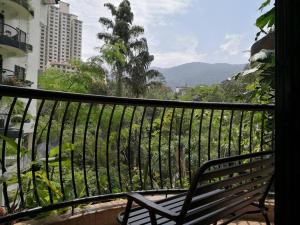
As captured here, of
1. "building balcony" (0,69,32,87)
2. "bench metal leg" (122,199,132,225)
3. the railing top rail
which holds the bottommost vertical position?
"bench metal leg" (122,199,132,225)

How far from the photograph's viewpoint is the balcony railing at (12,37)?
16234mm

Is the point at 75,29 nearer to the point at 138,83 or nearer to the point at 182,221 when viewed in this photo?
the point at 138,83

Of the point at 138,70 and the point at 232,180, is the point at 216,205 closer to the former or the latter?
the point at 232,180

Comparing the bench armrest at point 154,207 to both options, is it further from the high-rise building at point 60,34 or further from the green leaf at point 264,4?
the high-rise building at point 60,34

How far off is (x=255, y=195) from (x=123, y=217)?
78 cm

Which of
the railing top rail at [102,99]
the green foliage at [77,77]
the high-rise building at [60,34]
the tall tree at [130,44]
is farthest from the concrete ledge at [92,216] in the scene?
the high-rise building at [60,34]

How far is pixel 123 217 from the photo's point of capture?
159 centimetres

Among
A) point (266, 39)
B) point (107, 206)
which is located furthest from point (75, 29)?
point (107, 206)

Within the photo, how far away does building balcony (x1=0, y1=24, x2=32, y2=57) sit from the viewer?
53.6 feet

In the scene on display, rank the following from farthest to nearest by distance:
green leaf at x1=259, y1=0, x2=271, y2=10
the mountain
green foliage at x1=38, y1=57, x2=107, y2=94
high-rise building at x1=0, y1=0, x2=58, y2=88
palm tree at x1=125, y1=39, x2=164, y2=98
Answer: the mountain → palm tree at x1=125, y1=39, x2=164, y2=98 → high-rise building at x1=0, y1=0, x2=58, y2=88 → green foliage at x1=38, y1=57, x2=107, y2=94 → green leaf at x1=259, y1=0, x2=271, y2=10

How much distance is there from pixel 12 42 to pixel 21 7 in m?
2.56

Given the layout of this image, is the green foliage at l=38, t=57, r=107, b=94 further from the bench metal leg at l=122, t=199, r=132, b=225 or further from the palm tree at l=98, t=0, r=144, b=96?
the palm tree at l=98, t=0, r=144, b=96

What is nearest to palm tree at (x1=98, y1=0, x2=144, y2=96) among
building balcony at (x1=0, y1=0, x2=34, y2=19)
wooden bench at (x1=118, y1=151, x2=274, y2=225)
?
building balcony at (x1=0, y1=0, x2=34, y2=19)
